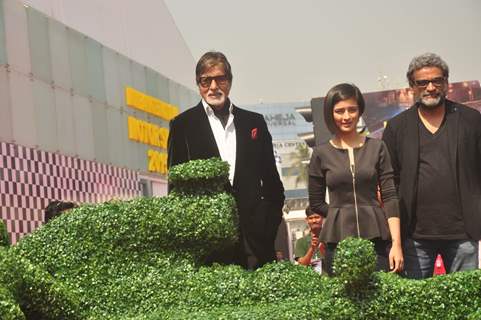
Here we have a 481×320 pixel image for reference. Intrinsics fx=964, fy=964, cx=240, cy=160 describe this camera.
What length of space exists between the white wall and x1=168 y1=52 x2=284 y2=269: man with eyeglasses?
8352 millimetres

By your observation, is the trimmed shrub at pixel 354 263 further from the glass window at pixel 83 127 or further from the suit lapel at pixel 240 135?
the glass window at pixel 83 127

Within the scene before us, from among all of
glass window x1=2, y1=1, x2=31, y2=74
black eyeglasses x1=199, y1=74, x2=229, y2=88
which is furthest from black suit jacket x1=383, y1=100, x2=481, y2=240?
glass window x1=2, y1=1, x2=31, y2=74

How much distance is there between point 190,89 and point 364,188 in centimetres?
1682

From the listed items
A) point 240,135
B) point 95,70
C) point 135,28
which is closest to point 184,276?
point 240,135

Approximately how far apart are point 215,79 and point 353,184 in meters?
0.95

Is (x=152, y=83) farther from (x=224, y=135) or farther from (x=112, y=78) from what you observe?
(x=224, y=135)

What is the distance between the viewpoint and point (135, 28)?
17.8 metres

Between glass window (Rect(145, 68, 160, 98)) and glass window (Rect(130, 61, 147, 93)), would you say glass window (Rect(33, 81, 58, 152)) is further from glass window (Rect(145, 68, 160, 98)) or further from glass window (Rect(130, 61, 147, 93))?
glass window (Rect(145, 68, 160, 98))

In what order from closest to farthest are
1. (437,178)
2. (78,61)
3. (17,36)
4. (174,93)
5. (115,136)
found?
(437,178) < (17,36) < (78,61) < (115,136) < (174,93)

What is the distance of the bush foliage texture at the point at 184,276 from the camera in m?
4.06

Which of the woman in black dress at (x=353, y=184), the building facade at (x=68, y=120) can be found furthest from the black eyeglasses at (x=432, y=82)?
the building facade at (x=68, y=120)

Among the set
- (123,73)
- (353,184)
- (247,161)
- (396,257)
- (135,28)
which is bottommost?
Answer: (396,257)

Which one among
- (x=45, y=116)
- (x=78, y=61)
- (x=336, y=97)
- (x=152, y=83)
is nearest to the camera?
(x=336, y=97)

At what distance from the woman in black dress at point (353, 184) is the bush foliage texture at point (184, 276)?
497mm
